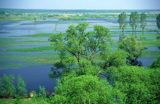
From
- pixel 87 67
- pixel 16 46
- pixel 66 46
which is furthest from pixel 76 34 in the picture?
pixel 16 46

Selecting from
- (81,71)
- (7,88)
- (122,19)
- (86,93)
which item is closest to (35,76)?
(7,88)

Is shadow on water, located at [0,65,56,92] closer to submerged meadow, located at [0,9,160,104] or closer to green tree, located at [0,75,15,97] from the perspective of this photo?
submerged meadow, located at [0,9,160,104]

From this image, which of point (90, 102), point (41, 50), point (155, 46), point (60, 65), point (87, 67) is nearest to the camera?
point (90, 102)

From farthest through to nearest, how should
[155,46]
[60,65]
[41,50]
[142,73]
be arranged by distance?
[155,46] < [41,50] < [60,65] < [142,73]

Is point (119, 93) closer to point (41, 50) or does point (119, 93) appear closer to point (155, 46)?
point (41, 50)

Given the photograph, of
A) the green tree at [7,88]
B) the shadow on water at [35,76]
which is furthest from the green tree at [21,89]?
the shadow on water at [35,76]

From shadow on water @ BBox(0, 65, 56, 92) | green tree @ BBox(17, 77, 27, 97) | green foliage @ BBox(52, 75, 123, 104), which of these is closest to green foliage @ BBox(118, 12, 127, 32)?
shadow on water @ BBox(0, 65, 56, 92)

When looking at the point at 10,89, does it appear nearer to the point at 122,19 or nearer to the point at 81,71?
the point at 81,71

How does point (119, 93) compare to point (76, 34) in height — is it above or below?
below
